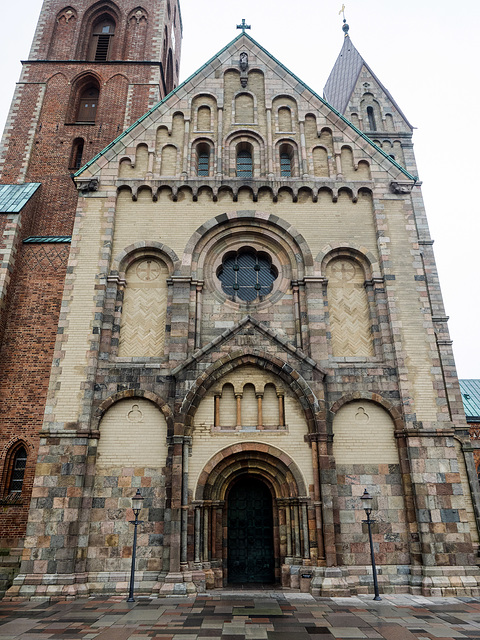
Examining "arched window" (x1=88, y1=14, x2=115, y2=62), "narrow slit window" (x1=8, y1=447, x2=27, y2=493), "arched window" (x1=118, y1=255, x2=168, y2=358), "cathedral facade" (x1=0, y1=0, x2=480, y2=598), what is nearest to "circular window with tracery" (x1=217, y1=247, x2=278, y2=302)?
"cathedral facade" (x1=0, y1=0, x2=480, y2=598)

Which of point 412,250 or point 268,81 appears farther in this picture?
point 268,81

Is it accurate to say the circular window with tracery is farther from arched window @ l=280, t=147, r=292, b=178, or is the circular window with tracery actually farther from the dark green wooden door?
the dark green wooden door

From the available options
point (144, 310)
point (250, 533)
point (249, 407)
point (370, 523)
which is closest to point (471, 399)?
point (370, 523)

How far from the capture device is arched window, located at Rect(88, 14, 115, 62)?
26.3 m

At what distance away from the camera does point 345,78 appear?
29.5 m

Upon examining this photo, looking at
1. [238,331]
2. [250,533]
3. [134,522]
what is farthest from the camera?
[238,331]

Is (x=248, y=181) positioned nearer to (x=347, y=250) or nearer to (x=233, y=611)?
(x=347, y=250)

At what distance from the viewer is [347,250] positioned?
53.2ft

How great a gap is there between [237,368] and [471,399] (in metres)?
18.5

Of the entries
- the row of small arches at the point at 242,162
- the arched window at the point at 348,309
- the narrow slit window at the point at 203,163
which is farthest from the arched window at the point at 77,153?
the arched window at the point at 348,309

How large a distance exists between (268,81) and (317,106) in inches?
89.4

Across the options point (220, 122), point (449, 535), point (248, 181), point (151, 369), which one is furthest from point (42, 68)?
point (449, 535)

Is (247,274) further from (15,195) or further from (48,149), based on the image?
(48,149)

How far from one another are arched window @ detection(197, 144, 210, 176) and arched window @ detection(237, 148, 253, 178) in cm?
118
